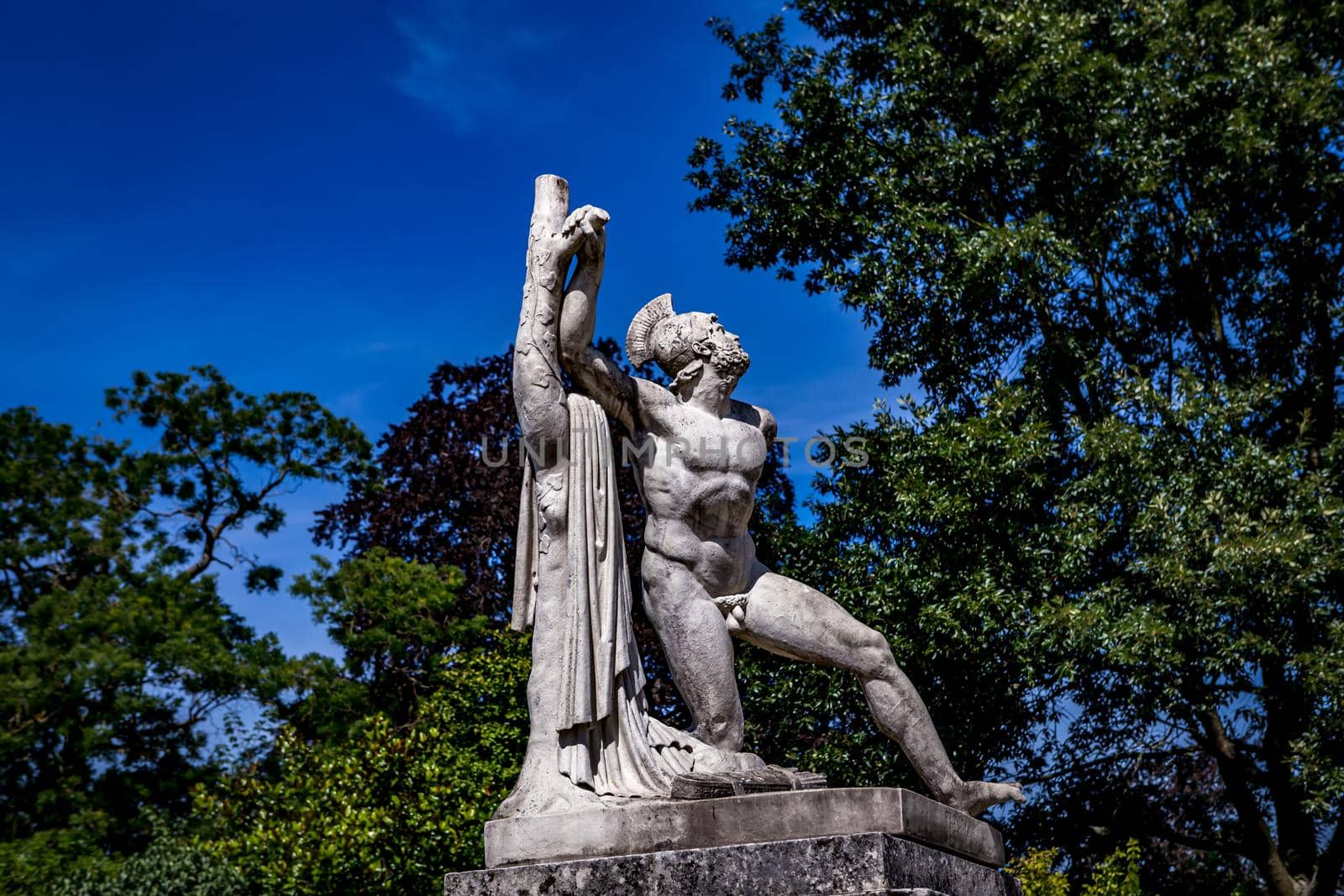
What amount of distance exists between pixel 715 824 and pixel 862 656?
120 centimetres

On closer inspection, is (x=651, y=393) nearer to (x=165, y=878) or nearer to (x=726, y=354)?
(x=726, y=354)

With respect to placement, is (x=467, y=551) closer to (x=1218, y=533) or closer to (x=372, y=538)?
(x=372, y=538)

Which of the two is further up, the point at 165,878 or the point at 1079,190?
the point at 1079,190

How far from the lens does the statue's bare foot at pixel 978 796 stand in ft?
19.3

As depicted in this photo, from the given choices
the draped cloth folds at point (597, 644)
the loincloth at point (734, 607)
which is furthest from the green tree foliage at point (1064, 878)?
the draped cloth folds at point (597, 644)

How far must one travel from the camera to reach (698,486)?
19.3ft

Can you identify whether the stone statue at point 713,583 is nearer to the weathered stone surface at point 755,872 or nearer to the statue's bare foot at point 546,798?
the statue's bare foot at point 546,798

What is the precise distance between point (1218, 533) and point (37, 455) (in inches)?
689

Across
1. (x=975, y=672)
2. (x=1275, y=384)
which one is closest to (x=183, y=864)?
(x=975, y=672)

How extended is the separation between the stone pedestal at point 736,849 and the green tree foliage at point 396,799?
6772 millimetres

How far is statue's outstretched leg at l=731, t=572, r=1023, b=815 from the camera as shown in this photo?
5902 millimetres

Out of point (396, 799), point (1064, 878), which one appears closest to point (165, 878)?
point (396, 799)

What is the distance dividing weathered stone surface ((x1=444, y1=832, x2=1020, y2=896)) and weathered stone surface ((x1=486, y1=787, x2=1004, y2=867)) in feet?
0.23

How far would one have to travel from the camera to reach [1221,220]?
13922 mm
